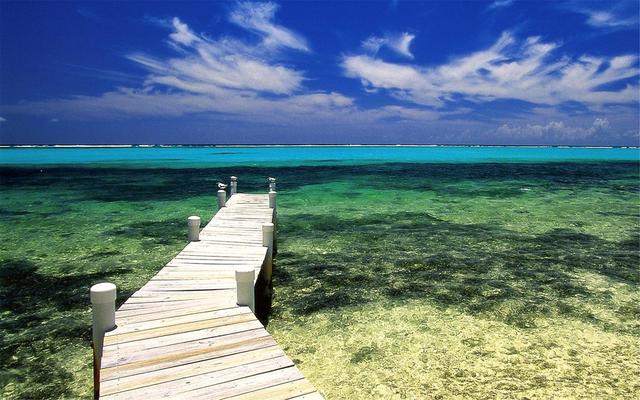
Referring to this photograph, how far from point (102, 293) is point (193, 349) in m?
1.31

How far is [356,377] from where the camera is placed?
6.67 metres

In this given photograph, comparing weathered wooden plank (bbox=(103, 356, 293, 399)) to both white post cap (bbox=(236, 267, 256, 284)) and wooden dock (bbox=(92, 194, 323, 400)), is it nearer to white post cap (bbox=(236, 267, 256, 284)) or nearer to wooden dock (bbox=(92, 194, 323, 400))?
wooden dock (bbox=(92, 194, 323, 400))

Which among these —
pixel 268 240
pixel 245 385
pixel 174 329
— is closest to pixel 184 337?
pixel 174 329

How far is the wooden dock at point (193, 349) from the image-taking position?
4133 millimetres

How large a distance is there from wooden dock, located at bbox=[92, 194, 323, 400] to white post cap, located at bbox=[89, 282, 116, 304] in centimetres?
52

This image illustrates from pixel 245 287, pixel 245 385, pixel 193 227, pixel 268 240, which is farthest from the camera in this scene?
pixel 193 227

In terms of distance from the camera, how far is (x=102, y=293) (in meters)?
5.03

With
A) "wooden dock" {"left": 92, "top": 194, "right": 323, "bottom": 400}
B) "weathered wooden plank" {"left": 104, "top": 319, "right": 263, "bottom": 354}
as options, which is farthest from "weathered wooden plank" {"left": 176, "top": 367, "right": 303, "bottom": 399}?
"weathered wooden plank" {"left": 104, "top": 319, "right": 263, "bottom": 354}

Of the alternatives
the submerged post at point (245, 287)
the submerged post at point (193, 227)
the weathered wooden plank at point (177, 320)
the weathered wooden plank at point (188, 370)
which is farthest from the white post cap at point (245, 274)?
the submerged post at point (193, 227)

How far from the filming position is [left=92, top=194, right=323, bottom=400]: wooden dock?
413 centimetres

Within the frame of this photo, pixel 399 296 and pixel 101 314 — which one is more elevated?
pixel 101 314

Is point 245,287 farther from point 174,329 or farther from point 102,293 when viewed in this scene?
point 102,293

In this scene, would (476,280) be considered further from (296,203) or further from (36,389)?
(296,203)

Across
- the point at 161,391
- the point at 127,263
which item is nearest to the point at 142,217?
the point at 127,263
